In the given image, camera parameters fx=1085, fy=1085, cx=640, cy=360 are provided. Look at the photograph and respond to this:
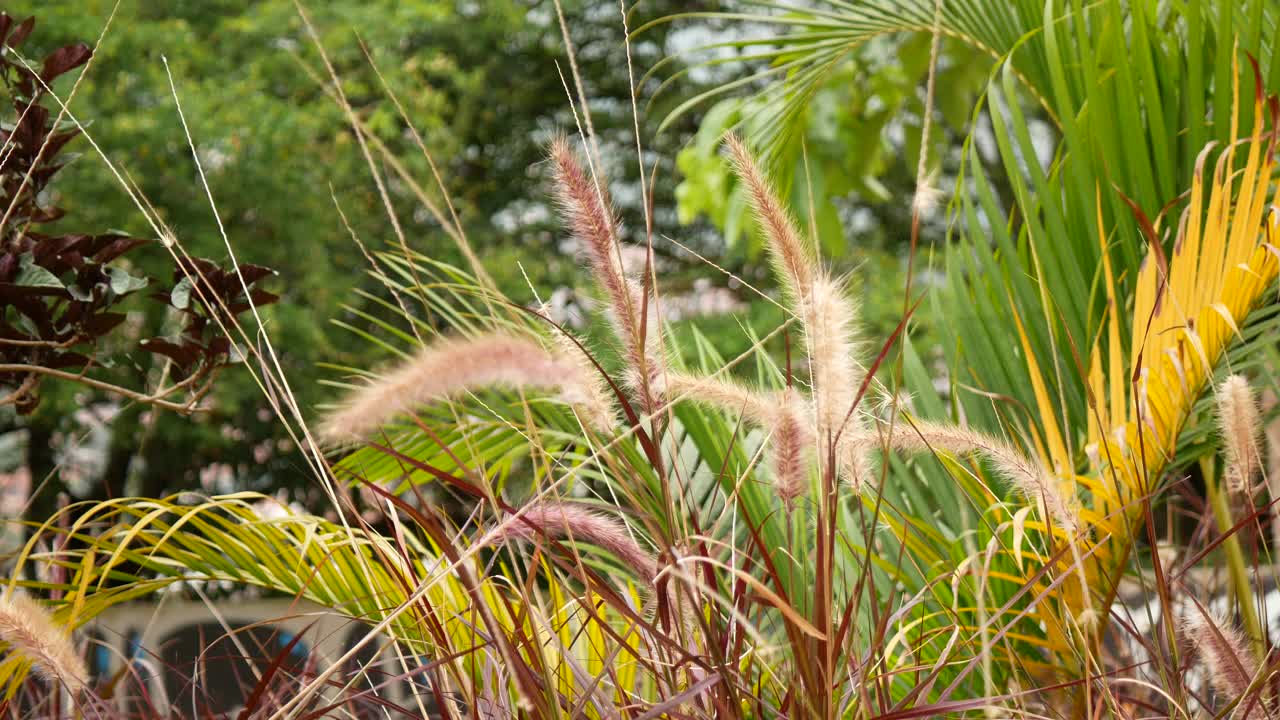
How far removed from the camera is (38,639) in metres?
0.73

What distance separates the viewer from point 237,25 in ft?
18.0

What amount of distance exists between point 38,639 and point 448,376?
36cm

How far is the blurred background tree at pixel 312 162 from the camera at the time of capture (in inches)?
119

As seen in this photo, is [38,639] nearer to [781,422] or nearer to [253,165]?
[781,422]

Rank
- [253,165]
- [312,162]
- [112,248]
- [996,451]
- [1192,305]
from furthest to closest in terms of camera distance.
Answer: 1. [312,162]
2. [253,165]
3. [1192,305]
4. [112,248]
5. [996,451]

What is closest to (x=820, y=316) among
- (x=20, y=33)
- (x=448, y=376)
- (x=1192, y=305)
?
(x=448, y=376)

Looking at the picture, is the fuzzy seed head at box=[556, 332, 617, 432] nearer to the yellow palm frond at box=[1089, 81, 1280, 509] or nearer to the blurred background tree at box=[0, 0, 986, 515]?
the yellow palm frond at box=[1089, 81, 1280, 509]

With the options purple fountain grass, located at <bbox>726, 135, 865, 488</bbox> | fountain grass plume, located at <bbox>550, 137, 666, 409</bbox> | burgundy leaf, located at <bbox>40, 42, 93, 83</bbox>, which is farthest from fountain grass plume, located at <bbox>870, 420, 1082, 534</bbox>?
burgundy leaf, located at <bbox>40, 42, 93, 83</bbox>

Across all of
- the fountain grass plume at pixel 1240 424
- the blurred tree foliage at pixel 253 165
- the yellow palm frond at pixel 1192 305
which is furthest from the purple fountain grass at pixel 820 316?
the blurred tree foliage at pixel 253 165

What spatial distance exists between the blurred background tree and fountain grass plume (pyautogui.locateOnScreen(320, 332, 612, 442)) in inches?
72.7

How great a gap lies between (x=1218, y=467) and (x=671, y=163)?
7.31 m

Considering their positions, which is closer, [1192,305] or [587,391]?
[587,391]

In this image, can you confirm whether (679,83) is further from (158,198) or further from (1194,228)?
(1194,228)

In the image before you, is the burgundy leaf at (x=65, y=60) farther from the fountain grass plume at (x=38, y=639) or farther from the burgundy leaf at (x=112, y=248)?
the fountain grass plume at (x=38, y=639)
